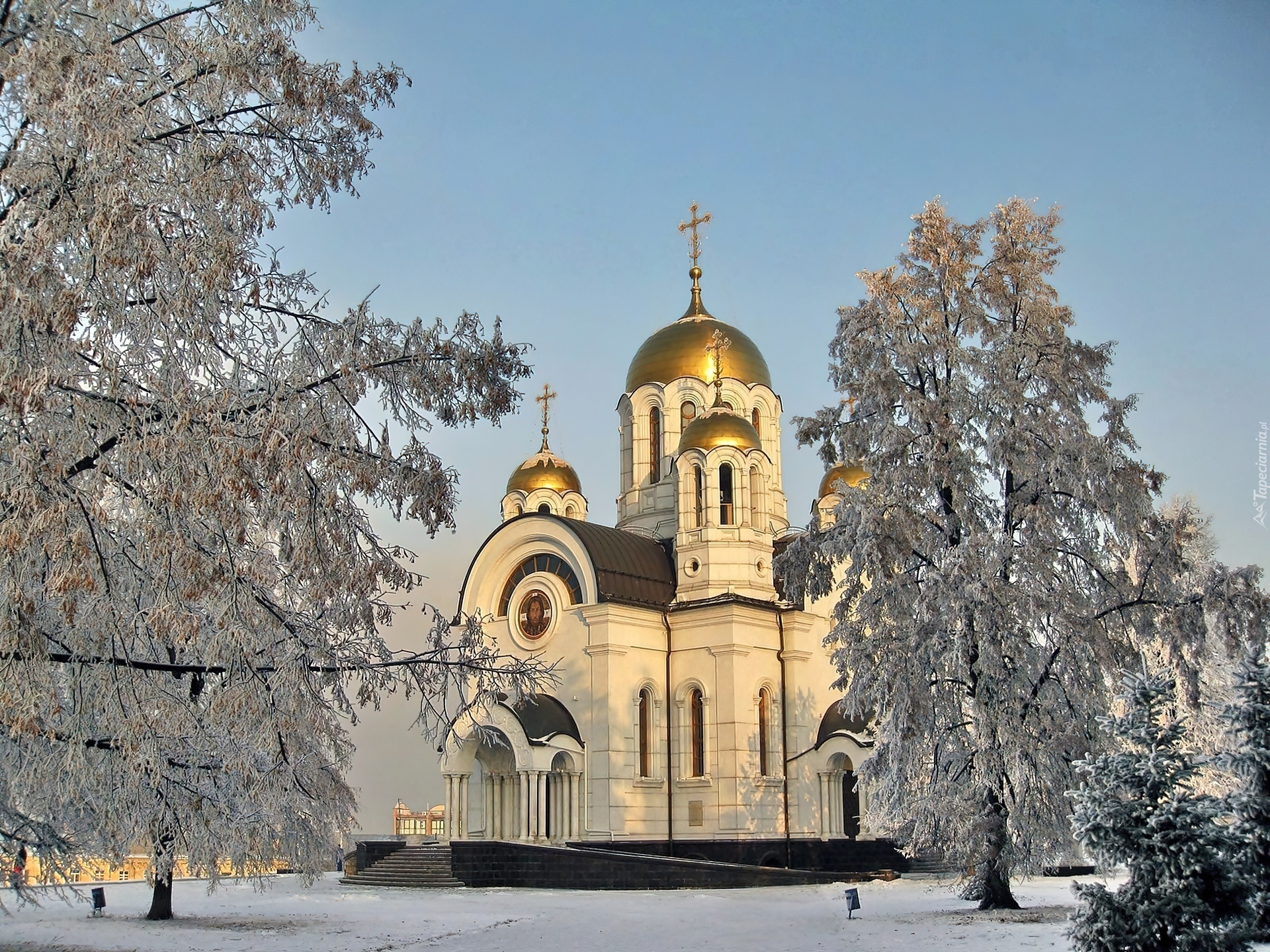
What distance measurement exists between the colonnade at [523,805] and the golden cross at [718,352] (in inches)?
370

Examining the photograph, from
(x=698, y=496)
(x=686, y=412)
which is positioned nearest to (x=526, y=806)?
(x=698, y=496)

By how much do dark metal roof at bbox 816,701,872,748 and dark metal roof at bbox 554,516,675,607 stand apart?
169 inches

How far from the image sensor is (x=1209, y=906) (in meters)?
8.39

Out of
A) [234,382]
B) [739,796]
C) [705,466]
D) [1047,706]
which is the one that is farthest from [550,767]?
[234,382]

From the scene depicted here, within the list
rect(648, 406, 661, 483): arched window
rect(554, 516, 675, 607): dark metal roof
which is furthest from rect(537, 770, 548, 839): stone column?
rect(648, 406, 661, 483): arched window

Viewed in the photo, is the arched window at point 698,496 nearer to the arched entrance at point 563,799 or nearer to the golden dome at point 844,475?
the golden dome at point 844,475

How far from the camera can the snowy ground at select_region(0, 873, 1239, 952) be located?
11.7 m

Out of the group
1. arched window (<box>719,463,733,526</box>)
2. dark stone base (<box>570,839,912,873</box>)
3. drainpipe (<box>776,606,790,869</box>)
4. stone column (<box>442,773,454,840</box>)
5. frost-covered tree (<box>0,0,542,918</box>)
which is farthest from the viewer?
arched window (<box>719,463,733,526</box>)

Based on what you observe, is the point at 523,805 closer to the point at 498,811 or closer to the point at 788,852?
the point at 498,811

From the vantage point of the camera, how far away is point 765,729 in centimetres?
2477

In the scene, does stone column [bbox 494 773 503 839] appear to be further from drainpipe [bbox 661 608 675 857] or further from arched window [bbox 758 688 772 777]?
arched window [bbox 758 688 772 777]

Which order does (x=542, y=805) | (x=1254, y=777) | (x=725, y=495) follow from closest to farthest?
(x=1254, y=777) → (x=542, y=805) → (x=725, y=495)

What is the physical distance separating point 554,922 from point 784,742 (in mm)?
11768

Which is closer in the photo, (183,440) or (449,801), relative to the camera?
(183,440)
